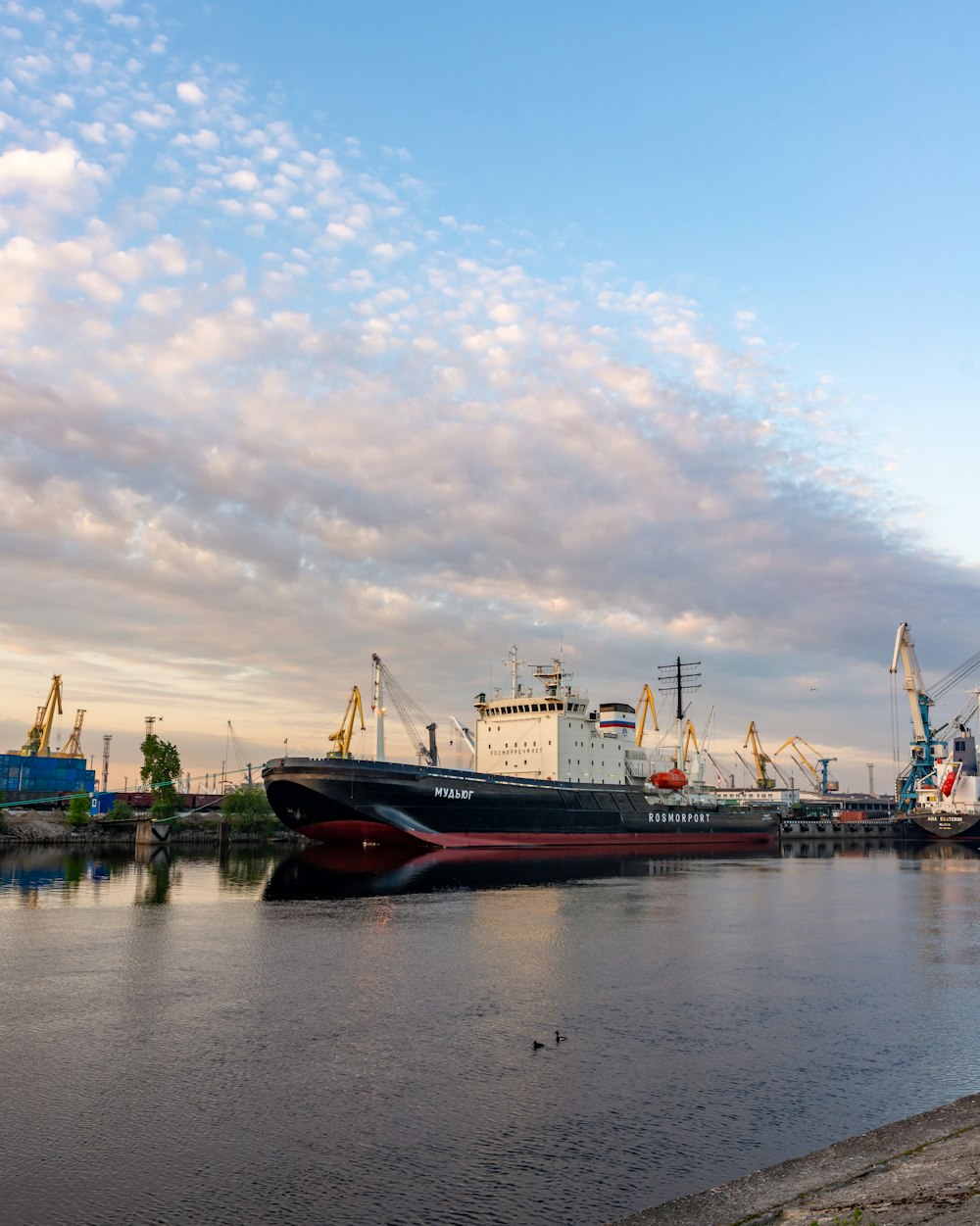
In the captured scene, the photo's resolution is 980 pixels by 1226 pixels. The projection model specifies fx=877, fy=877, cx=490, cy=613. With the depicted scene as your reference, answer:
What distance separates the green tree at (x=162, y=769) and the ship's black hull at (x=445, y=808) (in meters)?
40.8

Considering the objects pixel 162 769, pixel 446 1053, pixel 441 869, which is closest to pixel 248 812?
pixel 162 769

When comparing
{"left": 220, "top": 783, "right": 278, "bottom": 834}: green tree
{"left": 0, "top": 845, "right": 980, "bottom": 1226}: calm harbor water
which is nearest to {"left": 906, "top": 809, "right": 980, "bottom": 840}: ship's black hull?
{"left": 220, "top": 783, "right": 278, "bottom": 834}: green tree

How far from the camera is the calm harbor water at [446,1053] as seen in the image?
14195mm

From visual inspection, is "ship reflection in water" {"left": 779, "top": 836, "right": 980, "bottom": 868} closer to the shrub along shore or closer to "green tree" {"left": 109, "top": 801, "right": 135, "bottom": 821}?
the shrub along shore

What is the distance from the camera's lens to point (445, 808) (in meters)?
76.4

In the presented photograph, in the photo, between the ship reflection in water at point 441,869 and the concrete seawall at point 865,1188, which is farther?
the ship reflection in water at point 441,869

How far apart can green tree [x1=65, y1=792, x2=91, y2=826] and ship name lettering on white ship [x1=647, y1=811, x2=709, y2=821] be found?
69.6 m

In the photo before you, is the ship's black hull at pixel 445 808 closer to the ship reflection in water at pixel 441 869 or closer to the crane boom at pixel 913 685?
the ship reflection in water at pixel 441 869

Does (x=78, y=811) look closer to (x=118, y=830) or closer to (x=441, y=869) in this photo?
(x=118, y=830)

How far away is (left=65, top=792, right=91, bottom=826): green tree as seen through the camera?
109 metres

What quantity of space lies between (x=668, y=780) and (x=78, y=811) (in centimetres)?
7310

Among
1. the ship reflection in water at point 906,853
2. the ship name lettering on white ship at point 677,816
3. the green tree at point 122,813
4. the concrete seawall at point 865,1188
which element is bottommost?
the ship reflection in water at point 906,853

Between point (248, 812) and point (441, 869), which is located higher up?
point (441, 869)

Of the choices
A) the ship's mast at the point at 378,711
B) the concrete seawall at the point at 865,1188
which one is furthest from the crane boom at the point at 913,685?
the concrete seawall at the point at 865,1188
